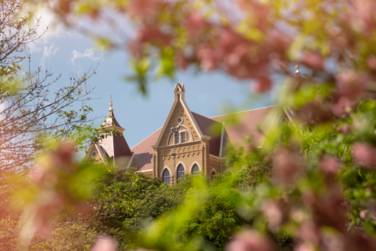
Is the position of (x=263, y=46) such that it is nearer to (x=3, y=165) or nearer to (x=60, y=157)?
(x=60, y=157)

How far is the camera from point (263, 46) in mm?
1346

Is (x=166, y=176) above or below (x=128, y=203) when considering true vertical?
below

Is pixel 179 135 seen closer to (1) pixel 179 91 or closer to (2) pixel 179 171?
(2) pixel 179 171

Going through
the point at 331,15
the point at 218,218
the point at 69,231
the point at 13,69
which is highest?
the point at 13,69

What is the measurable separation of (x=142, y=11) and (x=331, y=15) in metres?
0.47

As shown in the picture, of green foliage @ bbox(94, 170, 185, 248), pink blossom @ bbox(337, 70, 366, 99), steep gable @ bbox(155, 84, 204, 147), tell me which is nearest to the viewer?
pink blossom @ bbox(337, 70, 366, 99)

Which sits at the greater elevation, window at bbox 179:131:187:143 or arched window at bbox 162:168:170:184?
window at bbox 179:131:187:143

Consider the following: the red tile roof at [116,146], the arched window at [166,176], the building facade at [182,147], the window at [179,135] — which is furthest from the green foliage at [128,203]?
the red tile roof at [116,146]

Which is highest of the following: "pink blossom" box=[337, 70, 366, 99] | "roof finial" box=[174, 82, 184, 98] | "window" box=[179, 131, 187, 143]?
"roof finial" box=[174, 82, 184, 98]

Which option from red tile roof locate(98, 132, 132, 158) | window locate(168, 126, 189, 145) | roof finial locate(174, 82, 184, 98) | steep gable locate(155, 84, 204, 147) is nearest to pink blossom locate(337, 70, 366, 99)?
steep gable locate(155, 84, 204, 147)

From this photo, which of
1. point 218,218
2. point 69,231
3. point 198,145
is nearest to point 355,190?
point 69,231

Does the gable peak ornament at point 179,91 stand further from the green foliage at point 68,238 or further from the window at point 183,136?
the green foliage at point 68,238

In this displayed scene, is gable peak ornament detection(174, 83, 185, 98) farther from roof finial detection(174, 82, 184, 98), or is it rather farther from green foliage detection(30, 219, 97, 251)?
green foliage detection(30, 219, 97, 251)

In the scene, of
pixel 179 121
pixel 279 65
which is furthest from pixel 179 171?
pixel 279 65
